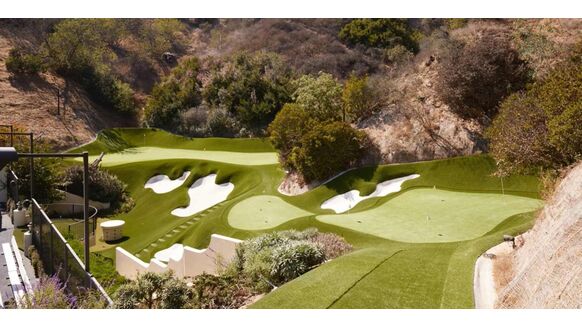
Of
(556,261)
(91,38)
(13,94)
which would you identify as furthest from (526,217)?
(91,38)

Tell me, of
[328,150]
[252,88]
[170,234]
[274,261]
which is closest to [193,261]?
[170,234]

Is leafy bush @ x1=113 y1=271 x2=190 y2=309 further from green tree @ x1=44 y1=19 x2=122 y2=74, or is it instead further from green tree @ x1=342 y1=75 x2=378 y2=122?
green tree @ x1=44 y1=19 x2=122 y2=74

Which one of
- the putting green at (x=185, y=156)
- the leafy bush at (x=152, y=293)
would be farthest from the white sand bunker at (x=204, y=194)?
the leafy bush at (x=152, y=293)

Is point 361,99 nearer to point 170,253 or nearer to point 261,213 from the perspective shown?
point 261,213

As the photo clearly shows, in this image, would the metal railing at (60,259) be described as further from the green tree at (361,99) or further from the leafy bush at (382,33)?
the leafy bush at (382,33)
